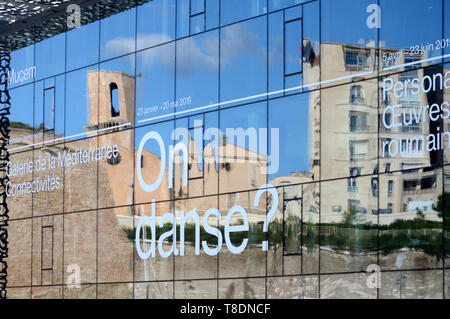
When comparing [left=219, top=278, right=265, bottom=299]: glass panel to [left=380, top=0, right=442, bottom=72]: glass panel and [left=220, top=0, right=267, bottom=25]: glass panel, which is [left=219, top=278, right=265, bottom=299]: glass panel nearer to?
[left=380, top=0, right=442, bottom=72]: glass panel

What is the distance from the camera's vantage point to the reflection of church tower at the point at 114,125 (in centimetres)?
2409

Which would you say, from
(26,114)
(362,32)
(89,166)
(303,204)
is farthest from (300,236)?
(26,114)

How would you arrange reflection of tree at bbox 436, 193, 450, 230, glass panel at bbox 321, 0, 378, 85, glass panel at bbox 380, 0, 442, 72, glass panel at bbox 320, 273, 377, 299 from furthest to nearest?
glass panel at bbox 321, 0, 378, 85 → glass panel at bbox 320, 273, 377, 299 → glass panel at bbox 380, 0, 442, 72 → reflection of tree at bbox 436, 193, 450, 230

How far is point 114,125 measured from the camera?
24641 millimetres

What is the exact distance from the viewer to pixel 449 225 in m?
16.5

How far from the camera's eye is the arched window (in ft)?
80.4

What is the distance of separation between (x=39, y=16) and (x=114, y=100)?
14.1 ft

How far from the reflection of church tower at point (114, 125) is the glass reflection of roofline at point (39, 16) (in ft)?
5.53

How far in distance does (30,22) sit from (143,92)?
579 centimetres

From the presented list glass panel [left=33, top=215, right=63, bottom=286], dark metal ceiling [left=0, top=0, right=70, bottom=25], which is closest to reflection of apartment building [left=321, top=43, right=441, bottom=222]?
glass panel [left=33, top=215, right=63, bottom=286]

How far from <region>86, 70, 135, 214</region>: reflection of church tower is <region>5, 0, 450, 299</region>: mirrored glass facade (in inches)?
2.0

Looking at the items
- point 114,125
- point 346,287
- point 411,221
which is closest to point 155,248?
point 114,125

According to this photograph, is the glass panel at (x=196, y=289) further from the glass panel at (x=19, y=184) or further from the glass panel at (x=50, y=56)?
the glass panel at (x=50, y=56)

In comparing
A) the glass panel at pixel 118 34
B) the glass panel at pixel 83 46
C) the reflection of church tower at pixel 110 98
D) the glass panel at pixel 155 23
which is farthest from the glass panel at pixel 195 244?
the glass panel at pixel 83 46
